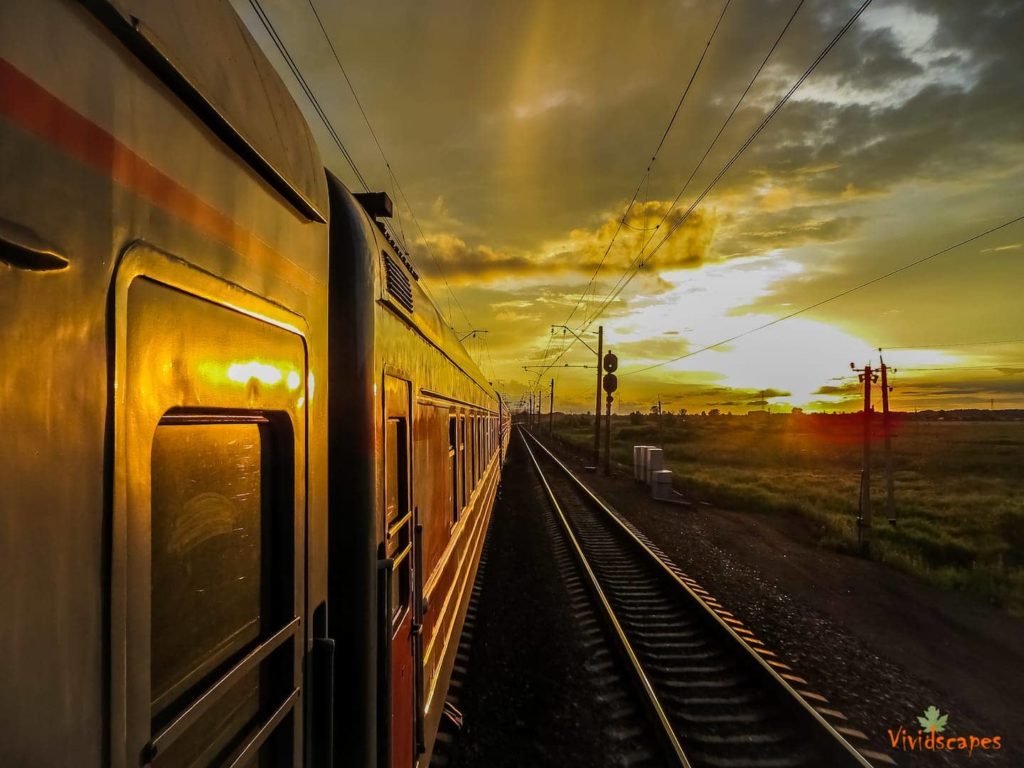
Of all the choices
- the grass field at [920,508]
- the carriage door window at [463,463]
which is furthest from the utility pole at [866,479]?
the carriage door window at [463,463]

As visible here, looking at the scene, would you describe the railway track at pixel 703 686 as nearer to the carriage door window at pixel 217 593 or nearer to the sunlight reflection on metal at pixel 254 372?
the carriage door window at pixel 217 593

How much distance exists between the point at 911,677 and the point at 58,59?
8.44 meters

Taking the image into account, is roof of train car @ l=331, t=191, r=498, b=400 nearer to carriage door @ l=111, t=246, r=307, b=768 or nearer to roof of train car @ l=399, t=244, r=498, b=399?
roof of train car @ l=399, t=244, r=498, b=399

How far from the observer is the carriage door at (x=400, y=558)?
2.98 meters

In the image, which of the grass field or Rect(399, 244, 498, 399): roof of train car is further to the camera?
the grass field

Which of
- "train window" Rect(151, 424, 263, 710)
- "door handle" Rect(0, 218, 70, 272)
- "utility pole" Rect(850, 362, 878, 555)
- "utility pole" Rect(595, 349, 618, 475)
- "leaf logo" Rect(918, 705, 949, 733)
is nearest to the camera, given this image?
"door handle" Rect(0, 218, 70, 272)

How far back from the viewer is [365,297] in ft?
8.66

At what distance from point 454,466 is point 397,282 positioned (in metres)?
3.65

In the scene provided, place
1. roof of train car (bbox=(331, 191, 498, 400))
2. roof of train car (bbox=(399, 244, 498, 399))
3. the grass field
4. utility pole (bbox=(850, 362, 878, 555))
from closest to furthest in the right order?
1. roof of train car (bbox=(331, 191, 498, 400))
2. roof of train car (bbox=(399, 244, 498, 399))
3. the grass field
4. utility pole (bbox=(850, 362, 878, 555))

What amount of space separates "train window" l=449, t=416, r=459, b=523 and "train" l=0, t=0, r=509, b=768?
3.31m

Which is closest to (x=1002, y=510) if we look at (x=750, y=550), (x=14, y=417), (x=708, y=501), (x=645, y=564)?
(x=708, y=501)

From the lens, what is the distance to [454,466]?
6.60 meters

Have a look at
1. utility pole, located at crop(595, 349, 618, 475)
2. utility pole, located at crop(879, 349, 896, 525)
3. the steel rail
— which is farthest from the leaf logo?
utility pole, located at crop(595, 349, 618, 475)

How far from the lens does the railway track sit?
451 centimetres
